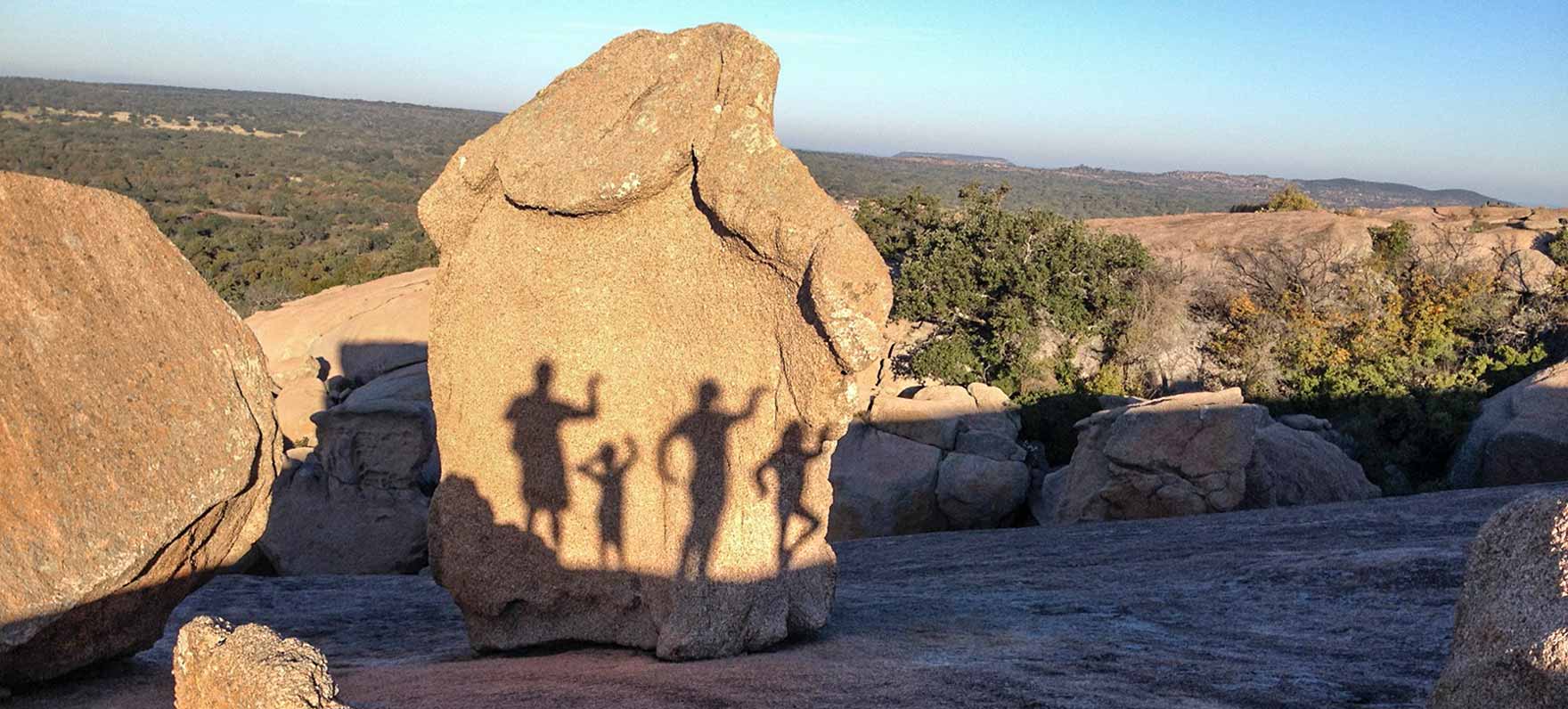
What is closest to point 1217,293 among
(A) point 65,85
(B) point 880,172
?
(B) point 880,172

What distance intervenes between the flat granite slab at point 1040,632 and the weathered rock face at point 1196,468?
7.23ft

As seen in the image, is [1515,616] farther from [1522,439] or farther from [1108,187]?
[1108,187]

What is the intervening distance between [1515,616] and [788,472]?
322cm

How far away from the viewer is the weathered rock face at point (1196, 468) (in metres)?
12.1

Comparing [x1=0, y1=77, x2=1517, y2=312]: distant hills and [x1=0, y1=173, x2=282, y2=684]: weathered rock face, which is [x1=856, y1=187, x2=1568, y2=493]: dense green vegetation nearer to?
[x1=0, y1=173, x2=282, y2=684]: weathered rock face

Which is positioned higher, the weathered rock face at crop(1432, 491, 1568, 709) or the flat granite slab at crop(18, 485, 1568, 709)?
the weathered rock face at crop(1432, 491, 1568, 709)

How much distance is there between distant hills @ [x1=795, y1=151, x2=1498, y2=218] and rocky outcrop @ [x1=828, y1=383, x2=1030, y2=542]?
48.1 metres

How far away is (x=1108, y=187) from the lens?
3915 inches

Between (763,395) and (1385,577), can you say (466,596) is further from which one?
(1385,577)

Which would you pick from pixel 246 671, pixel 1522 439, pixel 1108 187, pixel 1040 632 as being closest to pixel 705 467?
pixel 1040 632

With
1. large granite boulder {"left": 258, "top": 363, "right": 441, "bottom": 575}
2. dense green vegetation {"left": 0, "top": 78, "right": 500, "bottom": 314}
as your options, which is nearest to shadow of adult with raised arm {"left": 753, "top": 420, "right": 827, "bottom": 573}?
large granite boulder {"left": 258, "top": 363, "right": 441, "bottom": 575}

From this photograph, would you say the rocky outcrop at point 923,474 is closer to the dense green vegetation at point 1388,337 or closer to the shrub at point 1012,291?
the dense green vegetation at point 1388,337

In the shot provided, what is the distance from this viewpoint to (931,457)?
14.4m

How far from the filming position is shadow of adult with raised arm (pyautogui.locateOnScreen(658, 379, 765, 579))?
568 centimetres
